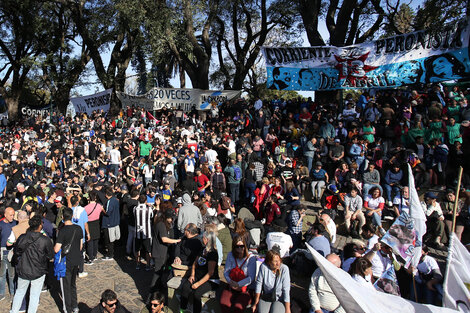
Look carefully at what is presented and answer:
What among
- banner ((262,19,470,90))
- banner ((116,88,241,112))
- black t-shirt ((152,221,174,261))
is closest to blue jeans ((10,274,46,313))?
black t-shirt ((152,221,174,261))

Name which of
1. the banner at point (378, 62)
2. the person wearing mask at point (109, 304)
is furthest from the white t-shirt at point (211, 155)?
the person wearing mask at point (109, 304)

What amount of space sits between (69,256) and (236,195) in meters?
5.93

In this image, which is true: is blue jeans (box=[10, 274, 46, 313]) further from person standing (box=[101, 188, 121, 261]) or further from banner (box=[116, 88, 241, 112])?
banner (box=[116, 88, 241, 112])

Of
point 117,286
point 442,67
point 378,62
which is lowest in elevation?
point 117,286

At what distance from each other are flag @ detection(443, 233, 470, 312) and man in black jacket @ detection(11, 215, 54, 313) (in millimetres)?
5209

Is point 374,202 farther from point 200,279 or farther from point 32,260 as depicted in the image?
point 32,260

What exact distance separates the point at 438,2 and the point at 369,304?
18882 mm

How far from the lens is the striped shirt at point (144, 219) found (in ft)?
26.6

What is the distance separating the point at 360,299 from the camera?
2922mm

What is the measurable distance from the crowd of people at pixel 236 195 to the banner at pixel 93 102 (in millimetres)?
2259

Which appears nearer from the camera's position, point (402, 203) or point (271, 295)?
point (271, 295)

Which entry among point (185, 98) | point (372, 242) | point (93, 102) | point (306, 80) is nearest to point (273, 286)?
point (372, 242)

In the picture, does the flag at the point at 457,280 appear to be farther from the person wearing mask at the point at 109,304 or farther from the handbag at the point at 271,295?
the person wearing mask at the point at 109,304

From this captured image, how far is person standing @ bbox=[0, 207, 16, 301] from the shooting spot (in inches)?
272
